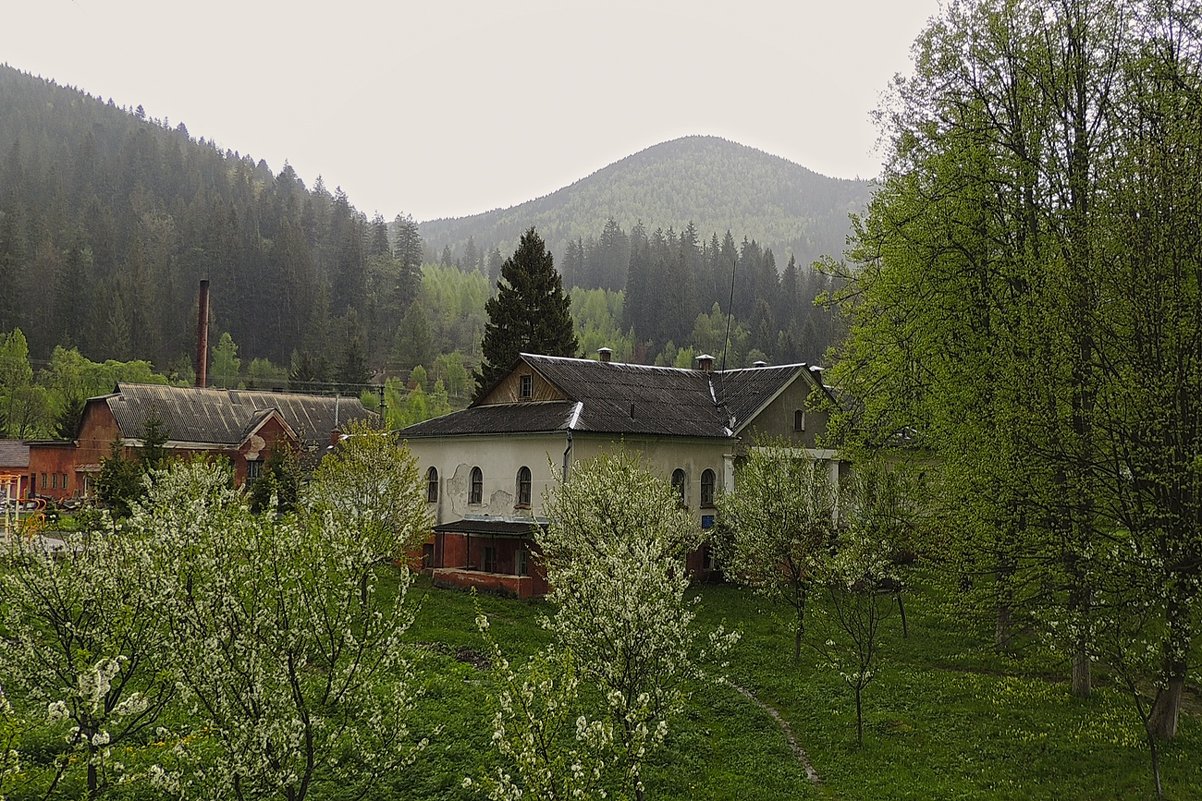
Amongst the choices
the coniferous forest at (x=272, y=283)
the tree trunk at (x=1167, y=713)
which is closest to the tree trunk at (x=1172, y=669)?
the tree trunk at (x=1167, y=713)

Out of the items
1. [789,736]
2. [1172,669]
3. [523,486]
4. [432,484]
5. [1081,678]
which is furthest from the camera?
[432,484]

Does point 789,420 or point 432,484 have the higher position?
point 789,420

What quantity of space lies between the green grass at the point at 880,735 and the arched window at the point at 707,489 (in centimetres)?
1178

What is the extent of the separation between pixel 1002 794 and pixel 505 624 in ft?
50.8

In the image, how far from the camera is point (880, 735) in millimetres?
17328

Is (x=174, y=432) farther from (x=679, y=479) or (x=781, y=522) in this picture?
(x=781, y=522)

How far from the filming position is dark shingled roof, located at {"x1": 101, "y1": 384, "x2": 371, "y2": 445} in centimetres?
5619

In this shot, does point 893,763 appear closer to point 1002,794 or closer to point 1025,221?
point 1002,794

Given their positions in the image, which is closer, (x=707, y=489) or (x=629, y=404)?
(x=629, y=404)

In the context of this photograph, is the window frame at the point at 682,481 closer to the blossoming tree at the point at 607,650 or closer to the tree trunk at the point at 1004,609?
the blossoming tree at the point at 607,650

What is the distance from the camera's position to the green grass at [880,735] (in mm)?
14531

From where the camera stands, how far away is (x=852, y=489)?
28141mm

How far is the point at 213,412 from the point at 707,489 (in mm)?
41099

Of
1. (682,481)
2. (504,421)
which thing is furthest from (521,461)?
(682,481)
